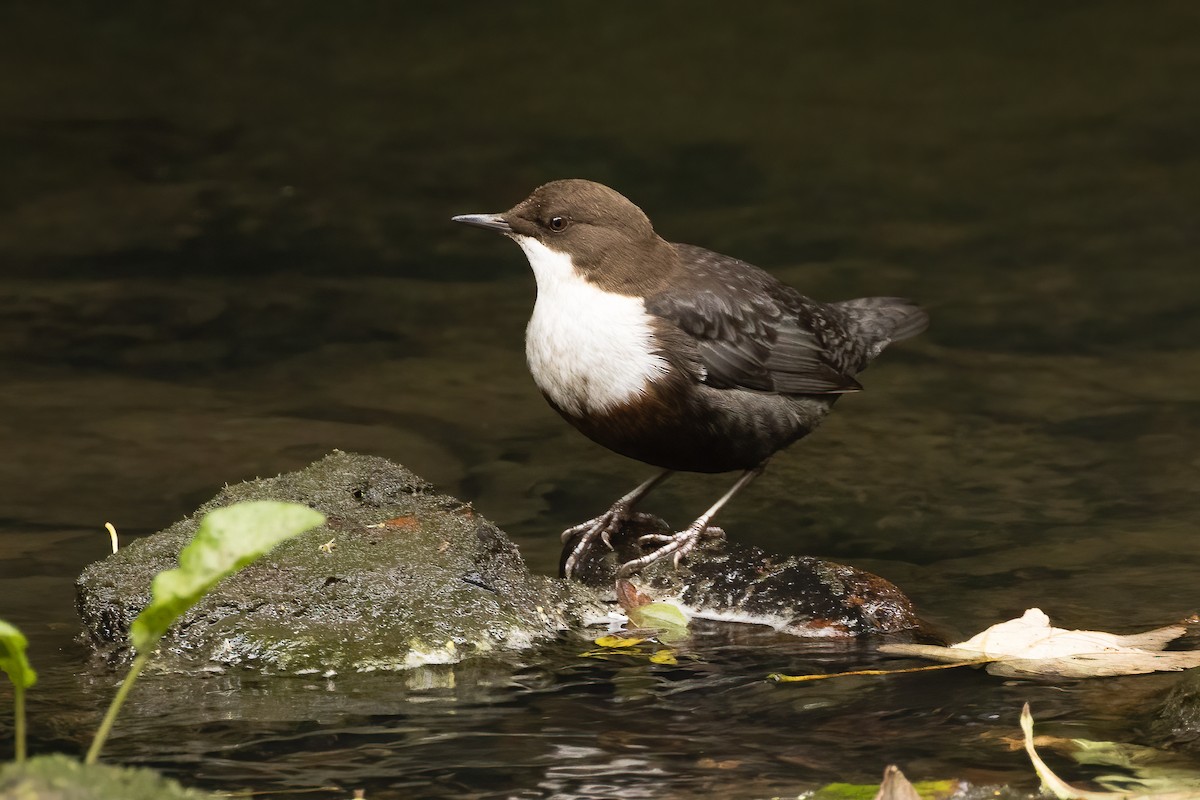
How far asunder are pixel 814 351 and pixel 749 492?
979mm

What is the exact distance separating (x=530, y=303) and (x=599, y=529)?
136 inches

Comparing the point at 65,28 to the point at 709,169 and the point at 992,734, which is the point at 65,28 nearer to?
the point at 709,169

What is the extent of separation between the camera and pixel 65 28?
1355 centimetres

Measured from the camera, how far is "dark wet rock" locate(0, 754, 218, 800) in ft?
6.71

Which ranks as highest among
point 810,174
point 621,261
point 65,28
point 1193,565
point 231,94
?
point 65,28

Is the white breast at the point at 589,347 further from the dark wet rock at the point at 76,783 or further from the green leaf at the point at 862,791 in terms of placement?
the dark wet rock at the point at 76,783

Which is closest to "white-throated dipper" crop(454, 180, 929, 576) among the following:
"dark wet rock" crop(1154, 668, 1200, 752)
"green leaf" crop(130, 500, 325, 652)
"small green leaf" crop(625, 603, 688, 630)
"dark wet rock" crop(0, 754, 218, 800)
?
"small green leaf" crop(625, 603, 688, 630)

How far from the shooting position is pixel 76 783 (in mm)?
2092

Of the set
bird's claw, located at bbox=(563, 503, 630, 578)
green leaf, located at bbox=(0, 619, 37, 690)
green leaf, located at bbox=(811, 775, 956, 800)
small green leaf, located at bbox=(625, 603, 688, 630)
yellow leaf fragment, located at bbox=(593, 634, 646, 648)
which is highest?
bird's claw, located at bbox=(563, 503, 630, 578)

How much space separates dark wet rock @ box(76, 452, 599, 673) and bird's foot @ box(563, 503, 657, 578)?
565 millimetres

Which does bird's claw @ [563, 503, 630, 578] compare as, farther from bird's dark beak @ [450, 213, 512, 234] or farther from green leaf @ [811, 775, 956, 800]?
green leaf @ [811, 775, 956, 800]

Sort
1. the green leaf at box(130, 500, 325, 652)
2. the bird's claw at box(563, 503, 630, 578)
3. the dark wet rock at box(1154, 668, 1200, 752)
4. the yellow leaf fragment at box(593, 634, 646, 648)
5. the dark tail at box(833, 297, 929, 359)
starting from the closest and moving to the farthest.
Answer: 1. the green leaf at box(130, 500, 325, 652)
2. the dark wet rock at box(1154, 668, 1200, 752)
3. the yellow leaf fragment at box(593, 634, 646, 648)
4. the bird's claw at box(563, 503, 630, 578)
5. the dark tail at box(833, 297, 929, 359)

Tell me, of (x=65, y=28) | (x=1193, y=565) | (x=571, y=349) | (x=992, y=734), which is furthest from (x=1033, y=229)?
(x=65, y=28)

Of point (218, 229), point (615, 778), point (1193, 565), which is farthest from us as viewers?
point (218, 229)
